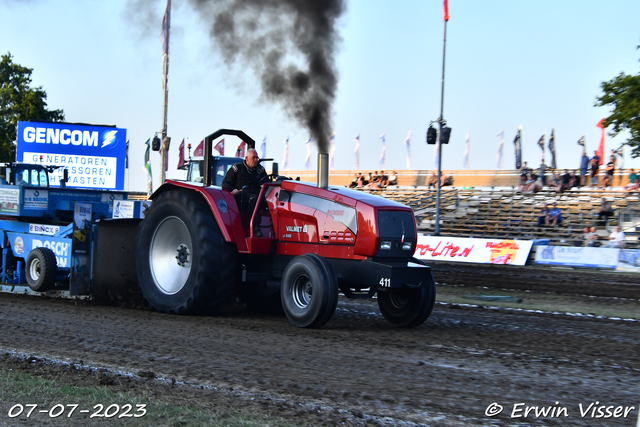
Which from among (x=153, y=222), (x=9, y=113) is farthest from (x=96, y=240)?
(x=9, y=113)

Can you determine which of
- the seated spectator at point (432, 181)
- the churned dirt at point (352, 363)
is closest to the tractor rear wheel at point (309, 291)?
the churned dirt at point (352, 363)

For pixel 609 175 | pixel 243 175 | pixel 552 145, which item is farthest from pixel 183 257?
pixel 552 145

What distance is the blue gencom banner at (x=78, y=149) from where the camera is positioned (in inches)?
886

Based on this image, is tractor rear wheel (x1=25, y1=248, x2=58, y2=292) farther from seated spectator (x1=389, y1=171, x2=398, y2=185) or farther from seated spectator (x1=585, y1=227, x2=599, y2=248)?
seated spectator (x1=389, y1=171, x2=398, y2=185)

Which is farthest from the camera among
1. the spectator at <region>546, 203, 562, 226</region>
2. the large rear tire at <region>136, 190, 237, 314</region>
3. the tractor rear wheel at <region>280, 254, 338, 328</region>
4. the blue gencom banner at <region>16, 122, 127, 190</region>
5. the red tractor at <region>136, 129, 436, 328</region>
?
the spectator at <region>546, 203, 562, 226</region>

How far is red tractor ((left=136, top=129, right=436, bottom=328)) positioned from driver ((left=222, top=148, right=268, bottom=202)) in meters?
0.11

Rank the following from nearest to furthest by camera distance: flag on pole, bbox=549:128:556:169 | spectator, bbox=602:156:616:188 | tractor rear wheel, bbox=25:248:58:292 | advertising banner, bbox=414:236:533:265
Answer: tractor rear wheel, bbox=25:248:58:292 < advertising banner, bbox=414:236:533:265 < spectator, bbox=602:156:616:188 < flag on pole, bbox=549:128:556:169

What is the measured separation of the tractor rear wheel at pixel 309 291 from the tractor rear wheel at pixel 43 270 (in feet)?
13.6

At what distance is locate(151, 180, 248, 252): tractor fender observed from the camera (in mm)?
7921

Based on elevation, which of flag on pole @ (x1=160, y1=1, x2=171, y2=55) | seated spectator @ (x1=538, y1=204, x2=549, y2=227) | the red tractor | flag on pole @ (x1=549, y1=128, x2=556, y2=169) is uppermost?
flag on pole @ (x1=160, y1=1, x2=171, y2=55)

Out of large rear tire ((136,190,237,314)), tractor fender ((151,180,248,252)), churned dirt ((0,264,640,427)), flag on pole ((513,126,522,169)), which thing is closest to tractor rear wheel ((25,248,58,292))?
churned dirt ((0,264,640,427))

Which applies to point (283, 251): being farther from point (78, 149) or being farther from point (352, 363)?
point (78, 149)

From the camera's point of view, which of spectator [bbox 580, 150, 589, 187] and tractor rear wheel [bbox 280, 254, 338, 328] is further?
spectator [bbox 580, 150, 589, 187]

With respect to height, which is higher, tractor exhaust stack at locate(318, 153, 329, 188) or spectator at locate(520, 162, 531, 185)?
spectator at locate(520, 162, 531, 185)
